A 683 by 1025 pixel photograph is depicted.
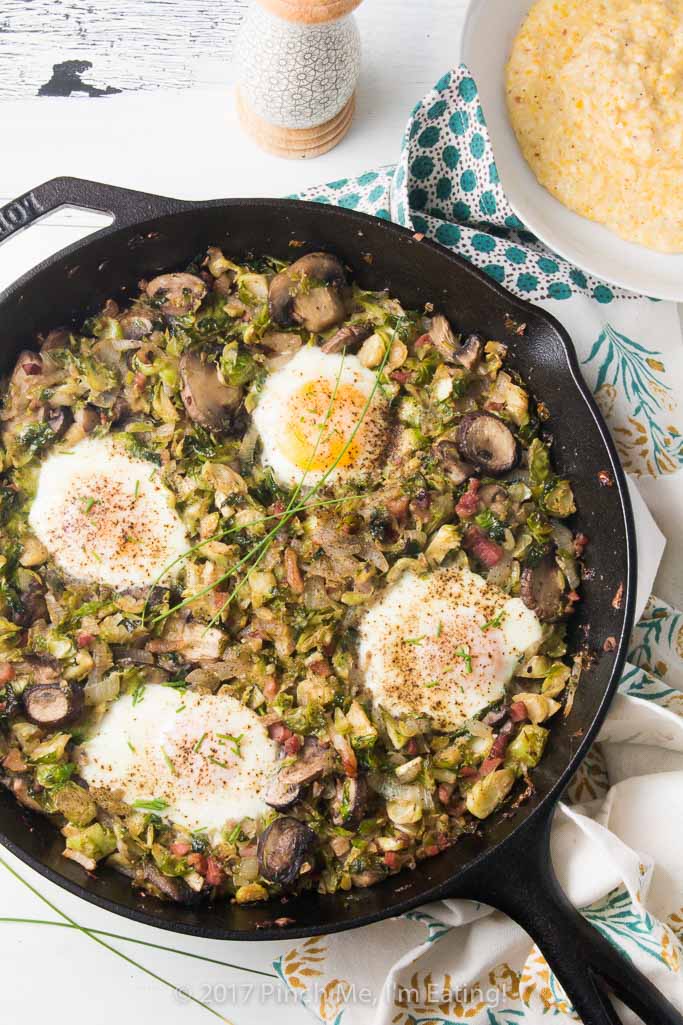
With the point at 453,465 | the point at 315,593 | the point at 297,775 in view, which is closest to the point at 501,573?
the point at 453,465

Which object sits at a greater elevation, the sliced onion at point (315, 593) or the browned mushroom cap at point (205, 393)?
the browned mushroom cap at point (205, 393)

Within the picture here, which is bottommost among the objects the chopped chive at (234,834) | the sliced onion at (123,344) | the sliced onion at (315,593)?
the chopped chive at (234,834)

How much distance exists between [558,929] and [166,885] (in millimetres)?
1524

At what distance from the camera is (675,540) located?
4.08 meters

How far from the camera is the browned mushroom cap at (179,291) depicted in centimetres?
404

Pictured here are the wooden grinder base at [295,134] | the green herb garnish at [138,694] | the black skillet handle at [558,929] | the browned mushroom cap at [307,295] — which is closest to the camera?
the black skillet handle at [558,929]

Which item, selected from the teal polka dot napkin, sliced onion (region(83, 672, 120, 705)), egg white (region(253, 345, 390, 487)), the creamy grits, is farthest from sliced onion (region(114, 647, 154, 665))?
the creamy grits

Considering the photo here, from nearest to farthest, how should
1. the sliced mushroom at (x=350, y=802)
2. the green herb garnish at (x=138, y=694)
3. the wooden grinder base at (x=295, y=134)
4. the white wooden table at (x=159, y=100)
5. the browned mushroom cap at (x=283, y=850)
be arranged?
the browned mushroom cap at (x=283, y=850)
the sliced mushroom at (x=350, y=802)
the green herb garnish at (x=138, y=694)
the wooden grinder base at (x=295, y=134)
the white wooden table at (x=159, y=100)

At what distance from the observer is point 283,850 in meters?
3.53

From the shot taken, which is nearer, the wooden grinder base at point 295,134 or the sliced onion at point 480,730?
the sliced onion at point 480,730

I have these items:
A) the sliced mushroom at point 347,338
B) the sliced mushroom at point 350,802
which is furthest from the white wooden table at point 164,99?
the sliced mushroom at point 350,802

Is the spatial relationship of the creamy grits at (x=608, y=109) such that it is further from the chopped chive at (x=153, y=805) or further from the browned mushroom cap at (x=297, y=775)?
the chopped chive at (x=153, y=805)

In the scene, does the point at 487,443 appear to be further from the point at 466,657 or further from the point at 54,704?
the point at 54,704

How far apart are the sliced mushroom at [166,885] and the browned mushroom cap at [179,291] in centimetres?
239
